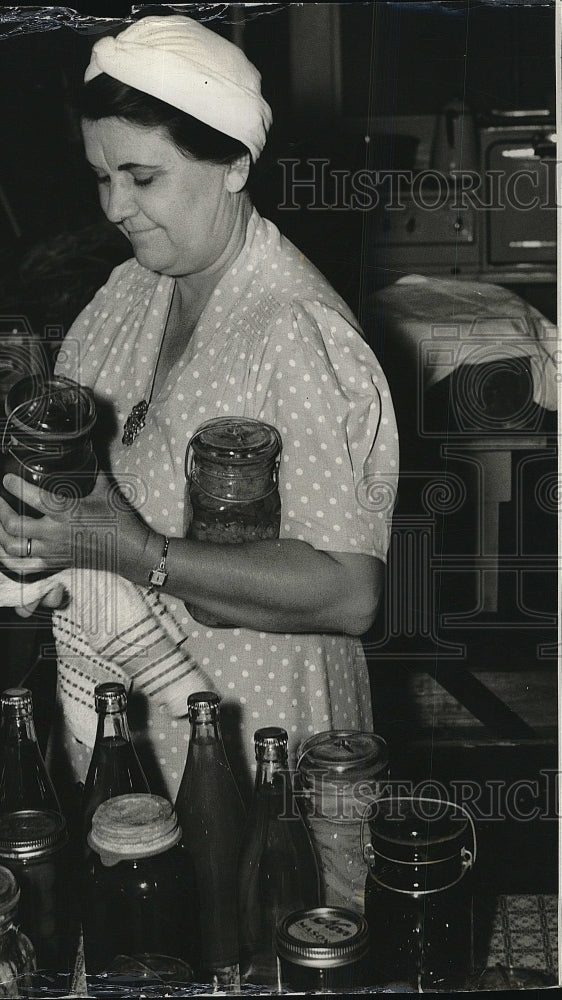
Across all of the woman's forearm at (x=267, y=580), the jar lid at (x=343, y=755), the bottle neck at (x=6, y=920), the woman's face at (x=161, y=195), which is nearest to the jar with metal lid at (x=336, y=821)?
the jar lid at (x=343, y=755)

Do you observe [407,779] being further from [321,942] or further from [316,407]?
[316,407]

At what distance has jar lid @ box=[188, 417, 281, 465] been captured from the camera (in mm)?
818

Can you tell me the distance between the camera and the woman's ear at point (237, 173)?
85 cm

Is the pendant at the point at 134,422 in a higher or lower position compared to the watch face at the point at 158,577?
higher

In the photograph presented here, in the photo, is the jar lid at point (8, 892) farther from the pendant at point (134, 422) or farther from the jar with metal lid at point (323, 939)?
the pendant at point (134, 422)

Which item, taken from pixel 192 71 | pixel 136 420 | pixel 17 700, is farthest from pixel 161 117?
pixel 17 700

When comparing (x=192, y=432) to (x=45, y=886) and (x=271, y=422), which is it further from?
A: (x=45, y=886)

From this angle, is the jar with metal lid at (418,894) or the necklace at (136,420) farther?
the necklace at (136,420)

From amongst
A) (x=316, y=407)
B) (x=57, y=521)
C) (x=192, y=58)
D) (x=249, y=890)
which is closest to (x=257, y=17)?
(x=192, y=58)

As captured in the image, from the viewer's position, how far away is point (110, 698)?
80cm

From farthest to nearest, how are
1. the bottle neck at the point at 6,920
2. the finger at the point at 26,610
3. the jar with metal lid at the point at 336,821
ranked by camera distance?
1. the finger at the point at 26,610
2. the jar with metal lid at the point at 336,821
3. the bottle neck at the point at 6,920

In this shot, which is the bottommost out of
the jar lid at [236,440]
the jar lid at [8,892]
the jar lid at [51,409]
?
the jar lid at [8,892]

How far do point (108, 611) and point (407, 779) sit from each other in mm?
283

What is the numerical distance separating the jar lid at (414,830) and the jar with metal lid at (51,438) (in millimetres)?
326
